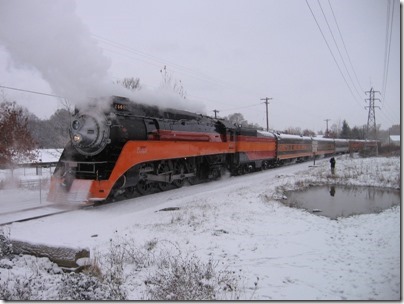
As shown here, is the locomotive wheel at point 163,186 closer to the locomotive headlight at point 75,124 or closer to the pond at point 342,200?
the locomotive headlight at point 75,124

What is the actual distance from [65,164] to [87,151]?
871mm

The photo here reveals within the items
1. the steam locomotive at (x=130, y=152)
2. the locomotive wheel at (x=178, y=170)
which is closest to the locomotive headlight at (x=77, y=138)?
the steam locomotive at (x=130, y=152)

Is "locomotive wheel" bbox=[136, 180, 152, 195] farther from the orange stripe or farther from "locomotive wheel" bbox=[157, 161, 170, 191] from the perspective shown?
the orange stripe

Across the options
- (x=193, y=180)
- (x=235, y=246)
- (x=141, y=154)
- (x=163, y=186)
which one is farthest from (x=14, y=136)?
(x=235, y=246)

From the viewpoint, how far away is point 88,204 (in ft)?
35.6

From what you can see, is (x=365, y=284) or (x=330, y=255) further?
(x=330, y=255)

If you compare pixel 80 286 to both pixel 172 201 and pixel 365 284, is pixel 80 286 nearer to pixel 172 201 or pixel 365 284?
pixel 365 284

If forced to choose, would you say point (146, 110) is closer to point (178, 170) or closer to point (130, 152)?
point (130, 152)

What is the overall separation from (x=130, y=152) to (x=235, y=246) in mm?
5607

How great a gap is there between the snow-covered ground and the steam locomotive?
0.97 m

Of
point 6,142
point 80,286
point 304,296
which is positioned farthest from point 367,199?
point 6,142

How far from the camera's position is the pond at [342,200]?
1115 cm

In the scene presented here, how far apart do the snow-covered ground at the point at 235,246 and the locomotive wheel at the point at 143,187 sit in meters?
0.86

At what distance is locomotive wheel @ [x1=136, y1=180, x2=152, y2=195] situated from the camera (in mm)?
12977
